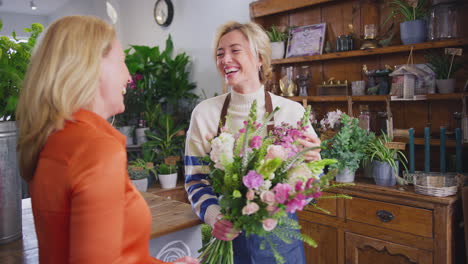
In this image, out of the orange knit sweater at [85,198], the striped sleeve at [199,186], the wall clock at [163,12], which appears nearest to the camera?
the orange knit sweater at [85,198]

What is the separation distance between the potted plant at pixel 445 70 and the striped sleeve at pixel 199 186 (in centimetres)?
174

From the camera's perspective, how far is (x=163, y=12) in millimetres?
5066

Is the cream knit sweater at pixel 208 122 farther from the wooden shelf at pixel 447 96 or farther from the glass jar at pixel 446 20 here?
the glass jar at pixel 446 20

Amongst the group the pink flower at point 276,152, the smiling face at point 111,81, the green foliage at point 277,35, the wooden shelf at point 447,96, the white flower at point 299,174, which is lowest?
the white flower at point 299,174

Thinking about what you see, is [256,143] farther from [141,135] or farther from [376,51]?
[141,135]

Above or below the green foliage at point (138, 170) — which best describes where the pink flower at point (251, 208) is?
above

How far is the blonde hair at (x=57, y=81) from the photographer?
82cm

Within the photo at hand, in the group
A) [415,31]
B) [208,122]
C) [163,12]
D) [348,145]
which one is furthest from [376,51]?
[163,12]

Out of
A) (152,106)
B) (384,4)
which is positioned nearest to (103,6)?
(152,106)

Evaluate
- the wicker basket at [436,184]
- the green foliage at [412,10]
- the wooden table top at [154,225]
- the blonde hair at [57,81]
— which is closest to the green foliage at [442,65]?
the green foliage at [412,10]

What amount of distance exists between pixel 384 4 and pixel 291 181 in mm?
2429

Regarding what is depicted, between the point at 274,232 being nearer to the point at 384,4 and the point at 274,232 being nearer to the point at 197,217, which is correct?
the point at 197,217

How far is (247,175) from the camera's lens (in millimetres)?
1053

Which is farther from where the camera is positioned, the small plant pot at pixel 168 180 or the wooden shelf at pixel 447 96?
the small plant pot at pixel 168 180
